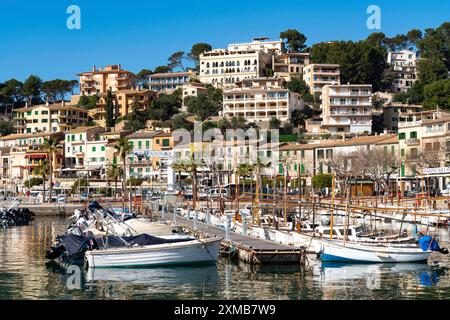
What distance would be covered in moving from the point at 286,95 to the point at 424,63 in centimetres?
2971

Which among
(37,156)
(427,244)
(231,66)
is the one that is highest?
(231,66)

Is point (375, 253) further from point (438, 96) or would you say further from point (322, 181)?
point (438, 96)

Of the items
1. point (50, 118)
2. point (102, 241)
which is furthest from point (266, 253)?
point (50, 118)

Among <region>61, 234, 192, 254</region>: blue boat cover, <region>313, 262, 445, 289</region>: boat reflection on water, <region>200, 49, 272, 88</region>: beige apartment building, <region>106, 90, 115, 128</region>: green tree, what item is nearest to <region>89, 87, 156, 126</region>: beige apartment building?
<region>106, 90, 115, 128</region>: green tree

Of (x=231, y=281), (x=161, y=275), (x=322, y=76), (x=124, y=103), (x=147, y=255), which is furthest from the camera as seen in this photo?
(x=124, y=103)

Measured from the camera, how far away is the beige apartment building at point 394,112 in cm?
13850

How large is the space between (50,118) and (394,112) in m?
65.2

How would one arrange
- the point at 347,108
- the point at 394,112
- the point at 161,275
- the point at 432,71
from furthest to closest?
1. the point at 432,71
2. the point at 394,112
3. the point at 347,108
4. the point at 161,275

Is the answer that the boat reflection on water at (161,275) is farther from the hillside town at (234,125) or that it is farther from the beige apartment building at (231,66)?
the beige apartment building at (231,66)

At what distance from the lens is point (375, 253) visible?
40062 mm

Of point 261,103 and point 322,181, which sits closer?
point 322,181
